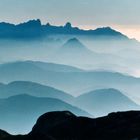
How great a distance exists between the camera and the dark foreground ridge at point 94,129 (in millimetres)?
105875

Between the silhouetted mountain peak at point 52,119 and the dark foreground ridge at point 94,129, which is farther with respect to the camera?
the silhouetted mountain peak at point 52,119

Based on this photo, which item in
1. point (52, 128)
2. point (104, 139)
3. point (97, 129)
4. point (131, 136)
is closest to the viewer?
point (131, 136)

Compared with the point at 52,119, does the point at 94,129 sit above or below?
below

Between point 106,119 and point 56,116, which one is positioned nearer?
point 106,119

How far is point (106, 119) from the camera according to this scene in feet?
392

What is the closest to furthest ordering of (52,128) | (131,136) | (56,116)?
1. (131,136)
2. (52,128)
3. (56,116)

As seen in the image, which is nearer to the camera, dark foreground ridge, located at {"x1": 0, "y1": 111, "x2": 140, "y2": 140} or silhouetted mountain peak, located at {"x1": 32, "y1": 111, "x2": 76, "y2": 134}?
dark foreground ridge, located at {"x1": 0, "y1": 111, "x2": 140, "y2": 140}

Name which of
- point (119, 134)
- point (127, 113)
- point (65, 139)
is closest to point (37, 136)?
point (65, 139)

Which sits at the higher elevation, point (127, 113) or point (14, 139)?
point (127, 113)

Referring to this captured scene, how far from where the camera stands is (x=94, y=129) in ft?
379

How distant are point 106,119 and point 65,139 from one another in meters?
11.8

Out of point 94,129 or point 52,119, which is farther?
point 52,119

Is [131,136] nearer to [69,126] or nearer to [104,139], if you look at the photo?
[104,139]

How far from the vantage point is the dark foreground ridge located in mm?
105875
